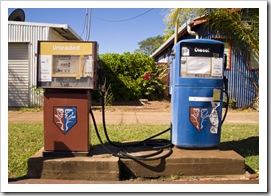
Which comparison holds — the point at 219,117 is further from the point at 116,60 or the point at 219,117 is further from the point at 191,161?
the point at 116,60

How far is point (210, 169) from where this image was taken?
4.14 meters

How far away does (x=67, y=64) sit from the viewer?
13.3 feet

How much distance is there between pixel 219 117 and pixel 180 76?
34.7 inches

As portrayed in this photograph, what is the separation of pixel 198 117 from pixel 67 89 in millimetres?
1964

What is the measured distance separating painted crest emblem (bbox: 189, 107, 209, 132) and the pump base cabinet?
1.55 m

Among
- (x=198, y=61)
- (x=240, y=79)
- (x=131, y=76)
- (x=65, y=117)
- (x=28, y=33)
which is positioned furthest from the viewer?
(x=131, y=76)

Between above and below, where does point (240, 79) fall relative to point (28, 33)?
below

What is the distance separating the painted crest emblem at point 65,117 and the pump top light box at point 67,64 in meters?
0.32

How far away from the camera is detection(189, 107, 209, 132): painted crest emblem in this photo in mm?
4332

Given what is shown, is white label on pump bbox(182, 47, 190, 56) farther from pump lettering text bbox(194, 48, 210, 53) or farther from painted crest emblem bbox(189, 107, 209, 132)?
painted crest emblem bbox(189, 107, 209, 132)

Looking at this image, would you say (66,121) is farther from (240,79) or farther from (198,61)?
(240,79)

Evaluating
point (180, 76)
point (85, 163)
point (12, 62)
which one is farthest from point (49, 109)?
point (12, 62)

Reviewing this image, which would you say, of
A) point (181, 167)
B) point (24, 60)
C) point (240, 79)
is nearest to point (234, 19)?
point (240, 79)

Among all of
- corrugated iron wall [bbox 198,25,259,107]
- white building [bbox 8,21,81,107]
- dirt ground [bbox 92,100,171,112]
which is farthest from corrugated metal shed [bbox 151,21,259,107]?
white building [bbox 8,21,81,107]
